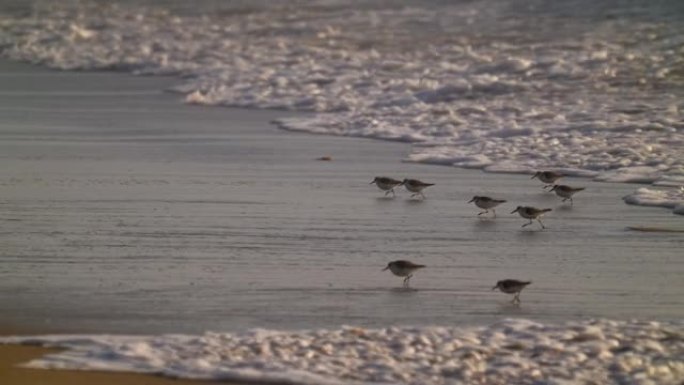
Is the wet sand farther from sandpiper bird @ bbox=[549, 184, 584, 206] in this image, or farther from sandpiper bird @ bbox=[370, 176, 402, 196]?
sandpiper bird @ bbox=[549, 184, 584, 206]

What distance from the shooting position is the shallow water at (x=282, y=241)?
24.9 feet

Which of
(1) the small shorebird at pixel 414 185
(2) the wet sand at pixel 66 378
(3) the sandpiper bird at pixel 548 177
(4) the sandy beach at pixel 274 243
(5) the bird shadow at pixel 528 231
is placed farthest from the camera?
(3) the sandpiper bird at pixel 548 177

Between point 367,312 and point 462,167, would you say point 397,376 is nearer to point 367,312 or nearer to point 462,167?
point 367,312

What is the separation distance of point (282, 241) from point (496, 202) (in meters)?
1.70

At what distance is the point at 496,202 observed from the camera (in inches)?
398

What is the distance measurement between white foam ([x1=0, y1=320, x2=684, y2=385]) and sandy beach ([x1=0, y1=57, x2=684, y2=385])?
8.2 inches

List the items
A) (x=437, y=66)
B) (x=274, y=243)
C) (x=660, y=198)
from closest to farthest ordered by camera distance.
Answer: (x=274, y=243)
(x=660, y=198)
(x=437, y=66)

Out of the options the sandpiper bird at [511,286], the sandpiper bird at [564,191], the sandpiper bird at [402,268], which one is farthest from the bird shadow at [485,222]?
the sandpiper bird at [511,286]

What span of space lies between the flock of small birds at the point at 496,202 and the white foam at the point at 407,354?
1.86ft

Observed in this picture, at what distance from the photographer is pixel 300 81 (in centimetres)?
1859

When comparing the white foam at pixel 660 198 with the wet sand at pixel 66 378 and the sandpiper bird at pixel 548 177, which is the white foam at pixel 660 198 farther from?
the wet sand at pixel 66 378

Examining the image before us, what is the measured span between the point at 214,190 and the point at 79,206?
3.68 feet

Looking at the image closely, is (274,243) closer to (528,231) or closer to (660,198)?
(528,231)

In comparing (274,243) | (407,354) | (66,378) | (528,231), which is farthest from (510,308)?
(66,378)
